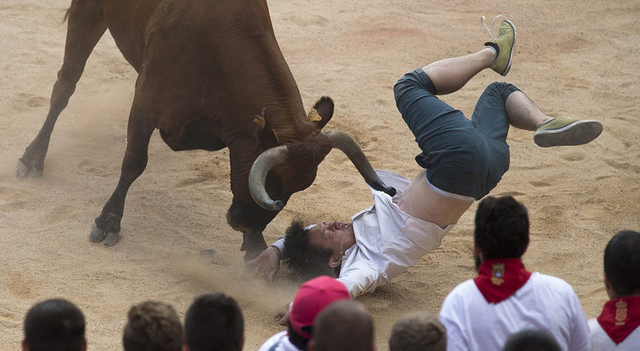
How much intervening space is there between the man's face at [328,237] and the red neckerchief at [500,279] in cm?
268

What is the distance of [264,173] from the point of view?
5.96m

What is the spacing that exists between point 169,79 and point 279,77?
2.92 feet

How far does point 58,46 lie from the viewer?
10.4 meters

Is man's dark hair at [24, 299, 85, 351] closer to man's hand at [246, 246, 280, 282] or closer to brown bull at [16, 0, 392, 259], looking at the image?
brown bull at [16, 0, 392, 259]

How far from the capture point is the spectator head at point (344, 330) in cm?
291

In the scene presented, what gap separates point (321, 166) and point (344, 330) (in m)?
5.36

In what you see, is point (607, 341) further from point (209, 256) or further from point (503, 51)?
point (209, 256)

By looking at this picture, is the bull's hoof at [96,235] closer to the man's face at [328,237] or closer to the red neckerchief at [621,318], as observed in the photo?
the man's face at [328,237]

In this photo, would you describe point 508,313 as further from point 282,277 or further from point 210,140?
point 210,140

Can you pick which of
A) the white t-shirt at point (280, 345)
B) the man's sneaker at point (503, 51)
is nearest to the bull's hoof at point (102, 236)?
the man's sneaker at point (503, 51)

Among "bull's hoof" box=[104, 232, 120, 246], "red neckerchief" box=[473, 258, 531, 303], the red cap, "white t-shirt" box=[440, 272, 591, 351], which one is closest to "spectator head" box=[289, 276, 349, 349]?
the red cap

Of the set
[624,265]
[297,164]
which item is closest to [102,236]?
[297,164]

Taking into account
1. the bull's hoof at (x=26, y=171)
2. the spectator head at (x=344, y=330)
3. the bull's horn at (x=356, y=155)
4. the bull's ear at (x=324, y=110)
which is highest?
the spectator head at (x=344, y=330)

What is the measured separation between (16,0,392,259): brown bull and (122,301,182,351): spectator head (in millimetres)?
2782
